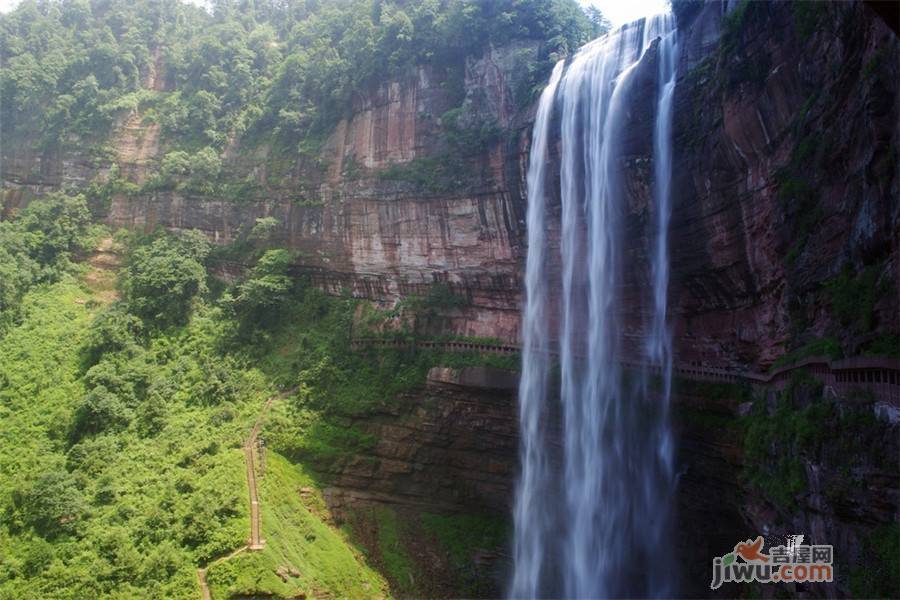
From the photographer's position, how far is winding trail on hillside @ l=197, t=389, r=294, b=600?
1463cm

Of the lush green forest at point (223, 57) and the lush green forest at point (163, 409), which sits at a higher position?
the lush green forest at point (223, 57)

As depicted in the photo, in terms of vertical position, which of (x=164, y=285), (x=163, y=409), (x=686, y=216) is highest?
(x=686, y=216)

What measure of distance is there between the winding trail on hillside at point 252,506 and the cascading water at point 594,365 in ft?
22.0

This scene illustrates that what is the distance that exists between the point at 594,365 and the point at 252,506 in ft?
31.3

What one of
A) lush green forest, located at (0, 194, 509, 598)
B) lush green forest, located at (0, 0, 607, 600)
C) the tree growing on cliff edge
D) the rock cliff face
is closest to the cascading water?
the rock cliff face

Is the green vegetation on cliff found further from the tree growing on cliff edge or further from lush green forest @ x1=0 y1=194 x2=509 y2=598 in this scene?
lush green forest @ x1=0 y1=194 x2=509 y2=598

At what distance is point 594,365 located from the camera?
Answer: 17.6 metres

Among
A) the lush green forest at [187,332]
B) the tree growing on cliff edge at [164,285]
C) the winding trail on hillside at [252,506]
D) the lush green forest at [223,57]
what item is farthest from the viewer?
the lush green forest at [223,57]

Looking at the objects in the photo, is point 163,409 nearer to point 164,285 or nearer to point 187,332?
point 187,332

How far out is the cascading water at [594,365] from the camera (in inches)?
622

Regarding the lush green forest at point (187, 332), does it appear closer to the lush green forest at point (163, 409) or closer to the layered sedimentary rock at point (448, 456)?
the lush green forest at point (163, 409)

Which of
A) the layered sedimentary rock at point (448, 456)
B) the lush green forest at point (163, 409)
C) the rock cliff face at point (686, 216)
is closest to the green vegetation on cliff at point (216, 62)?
the rock cliff face at point (686, 216)

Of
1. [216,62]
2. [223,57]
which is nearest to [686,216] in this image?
[223,57]

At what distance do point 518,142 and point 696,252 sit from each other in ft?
23.5
